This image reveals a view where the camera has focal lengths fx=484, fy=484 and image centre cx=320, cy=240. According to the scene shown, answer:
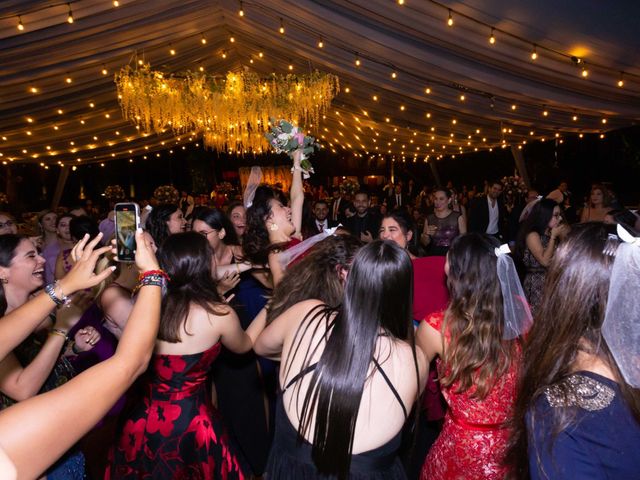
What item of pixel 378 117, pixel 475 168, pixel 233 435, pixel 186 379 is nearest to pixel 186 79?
pixel 378 117

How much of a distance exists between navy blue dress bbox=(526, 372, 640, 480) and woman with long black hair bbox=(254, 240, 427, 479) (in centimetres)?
53

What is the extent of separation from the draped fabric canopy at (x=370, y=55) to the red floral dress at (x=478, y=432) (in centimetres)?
317

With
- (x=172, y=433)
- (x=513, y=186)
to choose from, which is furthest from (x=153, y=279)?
(x=513, y=186)

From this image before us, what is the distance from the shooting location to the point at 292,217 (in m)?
3.26

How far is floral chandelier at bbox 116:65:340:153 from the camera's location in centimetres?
775

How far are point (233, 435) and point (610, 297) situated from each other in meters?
2.95

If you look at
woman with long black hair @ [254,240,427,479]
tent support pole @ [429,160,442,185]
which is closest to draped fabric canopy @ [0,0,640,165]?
woman with long black hair @ [254,240,427,479]

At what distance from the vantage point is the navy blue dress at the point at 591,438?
95 cm

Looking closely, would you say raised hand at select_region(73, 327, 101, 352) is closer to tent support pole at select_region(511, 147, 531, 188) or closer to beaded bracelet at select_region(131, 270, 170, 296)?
beaded bracelet at select_region(131, 270, 170, 296)

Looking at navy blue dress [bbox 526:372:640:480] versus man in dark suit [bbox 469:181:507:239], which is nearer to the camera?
navy blue dress [bbox 526:372:640:480]

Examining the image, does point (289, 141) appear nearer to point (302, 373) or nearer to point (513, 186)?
point (302, 373)

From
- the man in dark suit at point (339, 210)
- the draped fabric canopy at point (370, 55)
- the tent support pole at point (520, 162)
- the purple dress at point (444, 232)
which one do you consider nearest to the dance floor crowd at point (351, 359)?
the purple dress at point (444, 232)

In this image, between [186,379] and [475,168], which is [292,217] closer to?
[186,379]

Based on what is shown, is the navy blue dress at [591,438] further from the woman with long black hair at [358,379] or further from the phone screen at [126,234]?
the phone screen at [126,234]
